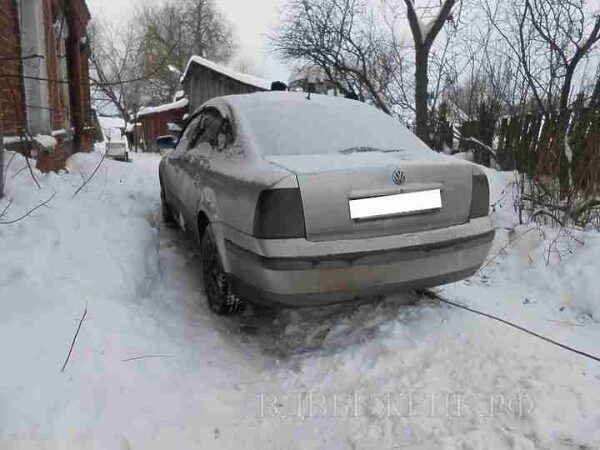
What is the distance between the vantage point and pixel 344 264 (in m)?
2.37

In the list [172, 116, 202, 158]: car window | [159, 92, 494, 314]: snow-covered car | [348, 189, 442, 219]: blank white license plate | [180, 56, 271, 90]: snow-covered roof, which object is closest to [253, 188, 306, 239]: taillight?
[159, 92, 494, 314]: snow-covered car

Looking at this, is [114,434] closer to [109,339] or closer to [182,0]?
[109,339]

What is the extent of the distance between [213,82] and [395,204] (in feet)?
75.7

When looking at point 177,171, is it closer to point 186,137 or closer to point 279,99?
point 186,137

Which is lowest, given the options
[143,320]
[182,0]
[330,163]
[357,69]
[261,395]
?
[261,395]

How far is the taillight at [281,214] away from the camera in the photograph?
230 centimetres

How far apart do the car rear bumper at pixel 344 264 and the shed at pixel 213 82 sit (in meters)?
19.6

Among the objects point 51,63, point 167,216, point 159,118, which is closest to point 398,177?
point 167,216

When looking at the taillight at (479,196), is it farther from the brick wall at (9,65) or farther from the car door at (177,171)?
the brick wall at (9,65)

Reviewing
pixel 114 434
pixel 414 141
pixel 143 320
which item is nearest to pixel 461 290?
pixel 414 141

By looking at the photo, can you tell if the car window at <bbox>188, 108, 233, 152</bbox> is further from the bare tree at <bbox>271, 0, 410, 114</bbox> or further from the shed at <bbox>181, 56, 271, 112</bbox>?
the shed at <bbox>181, 56, 271, 112</bbox>

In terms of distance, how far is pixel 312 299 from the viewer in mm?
2430

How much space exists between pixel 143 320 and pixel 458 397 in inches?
70.2

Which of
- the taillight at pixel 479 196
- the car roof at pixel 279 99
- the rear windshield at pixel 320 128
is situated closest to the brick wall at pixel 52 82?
the car roof at pixel 279 99
